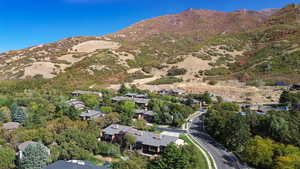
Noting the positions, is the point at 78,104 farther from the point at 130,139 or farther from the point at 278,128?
the point at 278,128

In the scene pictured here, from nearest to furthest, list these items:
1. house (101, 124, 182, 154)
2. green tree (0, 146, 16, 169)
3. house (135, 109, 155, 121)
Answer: green tree (0, 146, 16, 169), house (101, 124, 182, 154), house (135, 109, 155, 121)

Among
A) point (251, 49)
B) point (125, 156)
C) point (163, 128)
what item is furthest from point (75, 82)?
point (251, 49)

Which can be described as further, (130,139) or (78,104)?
(78,104)

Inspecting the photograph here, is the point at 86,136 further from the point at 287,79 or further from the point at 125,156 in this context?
the point at 287,79

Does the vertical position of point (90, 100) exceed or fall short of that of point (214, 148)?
it exceeds it

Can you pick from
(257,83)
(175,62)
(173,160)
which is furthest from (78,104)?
(175,62)

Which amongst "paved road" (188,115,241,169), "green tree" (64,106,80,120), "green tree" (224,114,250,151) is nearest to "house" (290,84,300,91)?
"paved road" (188,115,241,169)

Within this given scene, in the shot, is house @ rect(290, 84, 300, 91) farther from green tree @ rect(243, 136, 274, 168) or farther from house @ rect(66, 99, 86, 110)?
house @ rect(66, 99, 86, 110)
